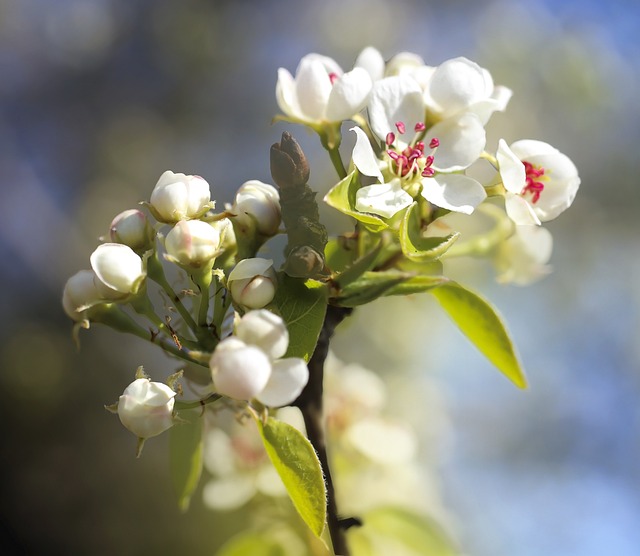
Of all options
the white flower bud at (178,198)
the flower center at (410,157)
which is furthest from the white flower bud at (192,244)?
the flower center at (410,157)

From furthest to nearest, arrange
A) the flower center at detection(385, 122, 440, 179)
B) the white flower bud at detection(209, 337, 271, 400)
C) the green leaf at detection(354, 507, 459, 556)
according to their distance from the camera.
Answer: the green leaf at detection(354, 507, 459, 556) → the flower center at detection(385, 122, 440, 179) → the white flower bud at detection(209, 337, 271, 400)

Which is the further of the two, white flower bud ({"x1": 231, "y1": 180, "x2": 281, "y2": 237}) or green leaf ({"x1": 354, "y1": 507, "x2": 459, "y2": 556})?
green leaf ({"x1": 354, "y1": 507, "x2": 459, "y2": 556})

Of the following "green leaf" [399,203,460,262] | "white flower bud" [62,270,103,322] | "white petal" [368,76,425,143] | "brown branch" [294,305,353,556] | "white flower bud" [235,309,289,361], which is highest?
"white petal" [368,76,425,143]

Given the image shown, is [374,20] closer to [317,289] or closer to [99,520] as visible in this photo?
[99,520]

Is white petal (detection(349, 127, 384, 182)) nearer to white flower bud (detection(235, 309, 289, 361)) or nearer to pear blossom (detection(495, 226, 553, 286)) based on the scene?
white flower bud (detection(235, 309, 289, 361))

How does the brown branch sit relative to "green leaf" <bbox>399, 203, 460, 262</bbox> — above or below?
below

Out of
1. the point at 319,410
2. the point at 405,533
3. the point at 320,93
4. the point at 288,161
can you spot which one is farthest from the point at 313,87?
the point at 405,533

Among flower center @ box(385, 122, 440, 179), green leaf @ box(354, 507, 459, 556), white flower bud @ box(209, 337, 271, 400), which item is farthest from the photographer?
green leaf @ box(354, 507, 459, 556)

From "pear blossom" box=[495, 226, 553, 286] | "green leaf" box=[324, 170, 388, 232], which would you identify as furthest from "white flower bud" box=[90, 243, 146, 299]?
"pear blossom" box=[495, 226, 553, 286]

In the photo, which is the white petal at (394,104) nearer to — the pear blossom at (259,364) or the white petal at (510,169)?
the white petal at (510,169)
